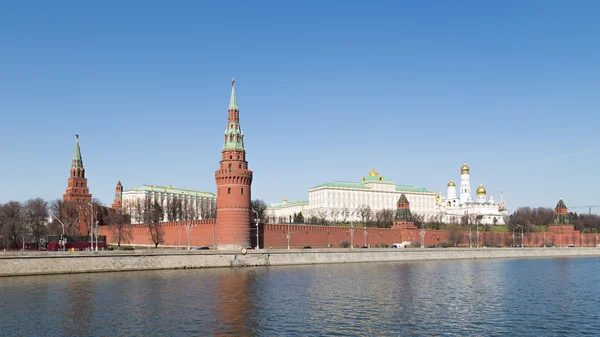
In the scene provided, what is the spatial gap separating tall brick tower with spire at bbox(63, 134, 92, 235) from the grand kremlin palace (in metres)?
64.6

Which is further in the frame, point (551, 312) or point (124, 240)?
point (124, 240)

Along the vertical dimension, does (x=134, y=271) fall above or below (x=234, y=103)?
below

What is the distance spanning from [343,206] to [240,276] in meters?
113

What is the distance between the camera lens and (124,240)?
9938 centimetres

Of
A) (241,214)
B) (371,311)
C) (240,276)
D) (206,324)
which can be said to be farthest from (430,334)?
(241,214)

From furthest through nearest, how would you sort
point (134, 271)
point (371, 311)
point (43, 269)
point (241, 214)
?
point (241, 214) < point (134, 271) < point (43, 269) < point (371, 311)

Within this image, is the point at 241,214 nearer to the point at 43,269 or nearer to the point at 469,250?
the point at 43,269

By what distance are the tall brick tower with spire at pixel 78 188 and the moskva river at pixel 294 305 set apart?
177 feet

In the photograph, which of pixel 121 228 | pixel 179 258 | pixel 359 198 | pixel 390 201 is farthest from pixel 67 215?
pixel 390 201

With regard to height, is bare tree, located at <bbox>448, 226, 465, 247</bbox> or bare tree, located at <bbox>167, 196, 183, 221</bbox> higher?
bare tree, located at <bbox>167, 196, 183, 221</bbox>

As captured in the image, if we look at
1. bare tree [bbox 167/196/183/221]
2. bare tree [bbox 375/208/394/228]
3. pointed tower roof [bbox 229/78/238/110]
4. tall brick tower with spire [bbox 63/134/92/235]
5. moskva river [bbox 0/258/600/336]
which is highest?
pointed tower roof [bbox 229/78/238/110]

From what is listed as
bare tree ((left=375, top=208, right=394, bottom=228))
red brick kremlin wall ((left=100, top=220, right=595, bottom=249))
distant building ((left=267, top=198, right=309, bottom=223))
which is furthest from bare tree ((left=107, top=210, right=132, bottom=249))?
distant building ((left=267, top=198, right=309, bottom=223))

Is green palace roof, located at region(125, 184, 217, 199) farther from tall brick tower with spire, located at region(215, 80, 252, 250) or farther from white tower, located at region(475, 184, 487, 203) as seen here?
tall brick tower with spire, located at region(215, 80, 252, 250)

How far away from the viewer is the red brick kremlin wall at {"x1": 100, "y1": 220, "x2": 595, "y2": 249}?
270ft
